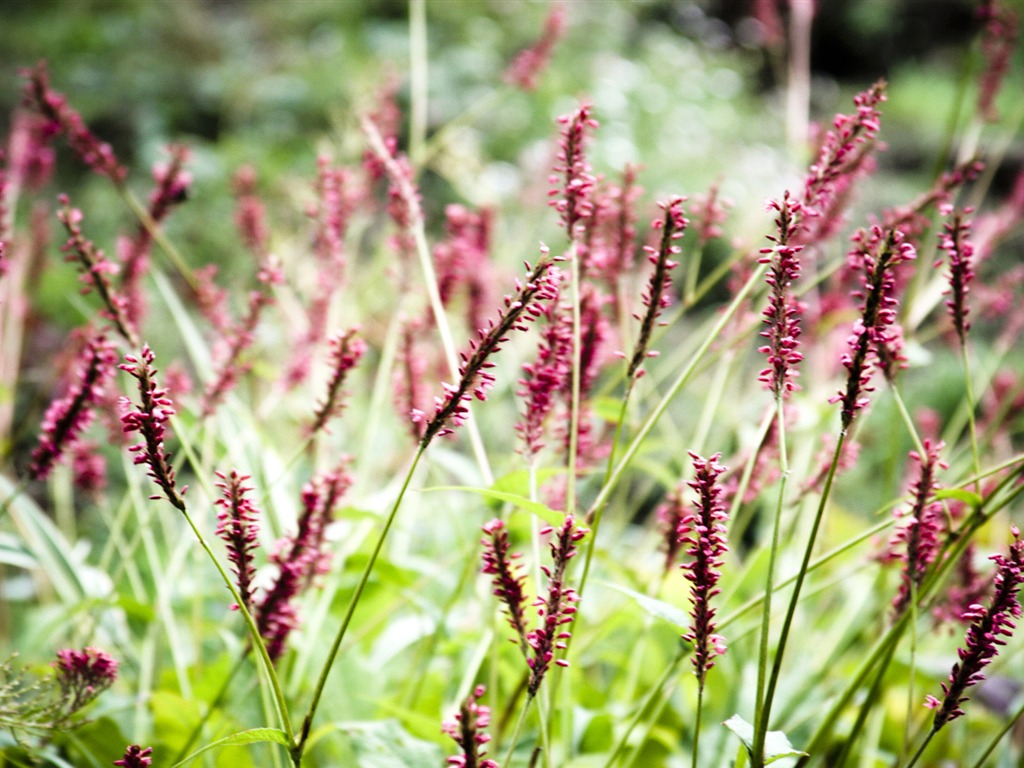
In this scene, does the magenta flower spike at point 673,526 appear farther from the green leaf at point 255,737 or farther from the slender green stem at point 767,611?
the green leaf at point 255,737

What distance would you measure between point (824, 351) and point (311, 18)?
4927mm

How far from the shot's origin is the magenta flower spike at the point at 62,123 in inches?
43.0

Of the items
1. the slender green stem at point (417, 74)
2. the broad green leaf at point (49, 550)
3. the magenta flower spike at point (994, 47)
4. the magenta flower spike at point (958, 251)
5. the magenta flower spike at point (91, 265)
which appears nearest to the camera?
the magenta flower spike at point (958, 251)

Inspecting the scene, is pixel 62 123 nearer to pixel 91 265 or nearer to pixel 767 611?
pixel 91 265

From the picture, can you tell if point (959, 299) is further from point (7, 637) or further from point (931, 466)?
point (7, 637)

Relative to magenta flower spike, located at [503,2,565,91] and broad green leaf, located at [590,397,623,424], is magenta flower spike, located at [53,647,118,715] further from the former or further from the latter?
magenta flower spike, located at [503,2,565,91]

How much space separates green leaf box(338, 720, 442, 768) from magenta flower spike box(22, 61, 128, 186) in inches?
30.7

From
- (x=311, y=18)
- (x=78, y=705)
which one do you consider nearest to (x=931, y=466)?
(x=78, y=705)

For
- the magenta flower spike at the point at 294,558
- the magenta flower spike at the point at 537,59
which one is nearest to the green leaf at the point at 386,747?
the magenta flower spike at the point at 294,558

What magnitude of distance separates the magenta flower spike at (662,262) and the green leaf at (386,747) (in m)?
0.48

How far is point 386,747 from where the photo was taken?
0.90 m

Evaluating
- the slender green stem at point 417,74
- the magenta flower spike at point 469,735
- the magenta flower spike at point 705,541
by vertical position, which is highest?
the slender green stem at point 417,74

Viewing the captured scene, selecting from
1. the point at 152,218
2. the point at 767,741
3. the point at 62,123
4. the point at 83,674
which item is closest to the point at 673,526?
the point at 767,741

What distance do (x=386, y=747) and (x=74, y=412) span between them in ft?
1.58
